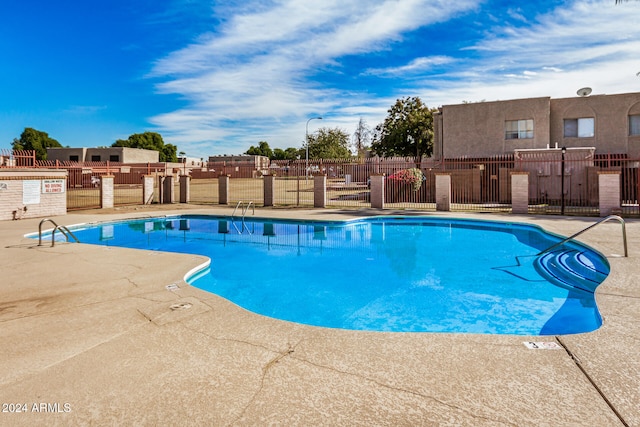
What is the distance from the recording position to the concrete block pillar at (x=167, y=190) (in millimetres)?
25531

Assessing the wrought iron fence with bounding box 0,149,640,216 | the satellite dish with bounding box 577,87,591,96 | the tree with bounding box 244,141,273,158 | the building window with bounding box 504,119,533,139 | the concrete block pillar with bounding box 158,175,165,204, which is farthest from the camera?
the tree with bounding box 244,141,273,158

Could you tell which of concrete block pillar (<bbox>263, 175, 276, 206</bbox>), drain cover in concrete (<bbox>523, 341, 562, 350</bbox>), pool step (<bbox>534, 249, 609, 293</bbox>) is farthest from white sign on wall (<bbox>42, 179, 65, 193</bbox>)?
drain cover in concrete (<bbox>523, 341, 562, 350</bbox>)

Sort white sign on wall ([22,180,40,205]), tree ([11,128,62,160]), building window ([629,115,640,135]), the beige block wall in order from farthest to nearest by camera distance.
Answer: tree ([11,128,62,160])
building window ([629,115,640,135])
white sign on wall ([22,180,40,205])
the beige block wall

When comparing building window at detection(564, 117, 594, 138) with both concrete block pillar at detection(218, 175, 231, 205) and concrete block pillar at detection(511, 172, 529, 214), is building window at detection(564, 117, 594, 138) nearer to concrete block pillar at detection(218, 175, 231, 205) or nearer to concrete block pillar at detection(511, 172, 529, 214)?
concrete block pillar at detection(511, 172, 529, 214)

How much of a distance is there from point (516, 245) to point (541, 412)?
35.2ft

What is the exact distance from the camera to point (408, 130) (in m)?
44.3

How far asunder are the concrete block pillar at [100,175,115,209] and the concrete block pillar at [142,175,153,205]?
2.54 meters

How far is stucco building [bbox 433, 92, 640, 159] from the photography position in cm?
2483

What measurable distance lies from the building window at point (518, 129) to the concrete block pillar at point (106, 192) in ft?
81.3

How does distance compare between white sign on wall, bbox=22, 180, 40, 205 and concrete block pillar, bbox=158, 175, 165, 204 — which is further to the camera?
concrete block pillar, bbox=158, 175, 165, 204

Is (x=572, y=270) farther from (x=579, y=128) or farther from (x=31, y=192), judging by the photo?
(x=579, y=128)

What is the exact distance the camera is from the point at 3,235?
12617mm

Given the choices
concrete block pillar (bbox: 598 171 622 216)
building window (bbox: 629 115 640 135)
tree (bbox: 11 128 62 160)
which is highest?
tree (bbox: 11 128 62 160)

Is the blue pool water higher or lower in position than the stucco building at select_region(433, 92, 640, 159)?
lower
